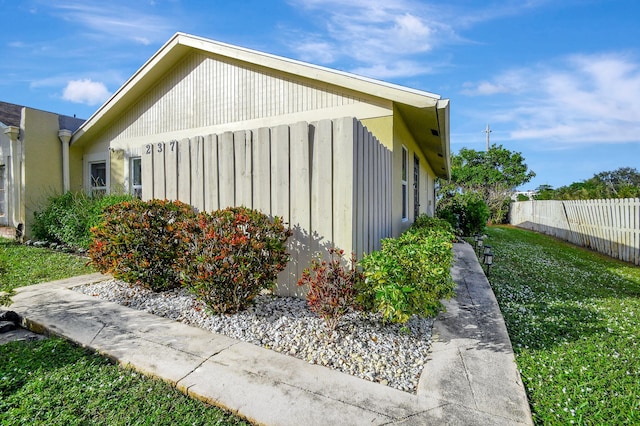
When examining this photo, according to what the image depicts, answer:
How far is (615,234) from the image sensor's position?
922 centimetres

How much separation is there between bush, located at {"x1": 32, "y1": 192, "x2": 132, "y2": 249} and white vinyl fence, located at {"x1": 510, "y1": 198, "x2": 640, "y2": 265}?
44.6ft

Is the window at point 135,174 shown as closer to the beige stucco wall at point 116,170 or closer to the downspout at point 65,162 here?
the beige stucco wall at point 116,170

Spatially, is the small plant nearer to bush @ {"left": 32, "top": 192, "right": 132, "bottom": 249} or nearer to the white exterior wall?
the white exterior wall

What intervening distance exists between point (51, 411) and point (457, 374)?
9.93 ft

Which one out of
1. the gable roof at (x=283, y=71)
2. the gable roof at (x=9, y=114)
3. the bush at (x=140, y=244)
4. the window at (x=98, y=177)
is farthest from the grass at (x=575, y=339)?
the gable roof at (x=9, y=114)

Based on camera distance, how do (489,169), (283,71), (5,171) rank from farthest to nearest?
(489,169)
(5,171)
(283,71)

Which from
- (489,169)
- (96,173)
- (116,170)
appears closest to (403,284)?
(116,170)

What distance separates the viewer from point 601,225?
33.0 ft

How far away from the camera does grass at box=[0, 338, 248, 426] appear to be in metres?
2.02

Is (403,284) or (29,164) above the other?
(29,164)

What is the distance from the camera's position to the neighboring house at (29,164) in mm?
9344

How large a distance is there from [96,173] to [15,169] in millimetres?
2061

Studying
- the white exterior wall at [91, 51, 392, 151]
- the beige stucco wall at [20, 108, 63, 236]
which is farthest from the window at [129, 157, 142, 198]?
the beige stucco wall at [20, 108, 63, 236]

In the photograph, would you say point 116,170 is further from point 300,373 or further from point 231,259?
point 300,373
